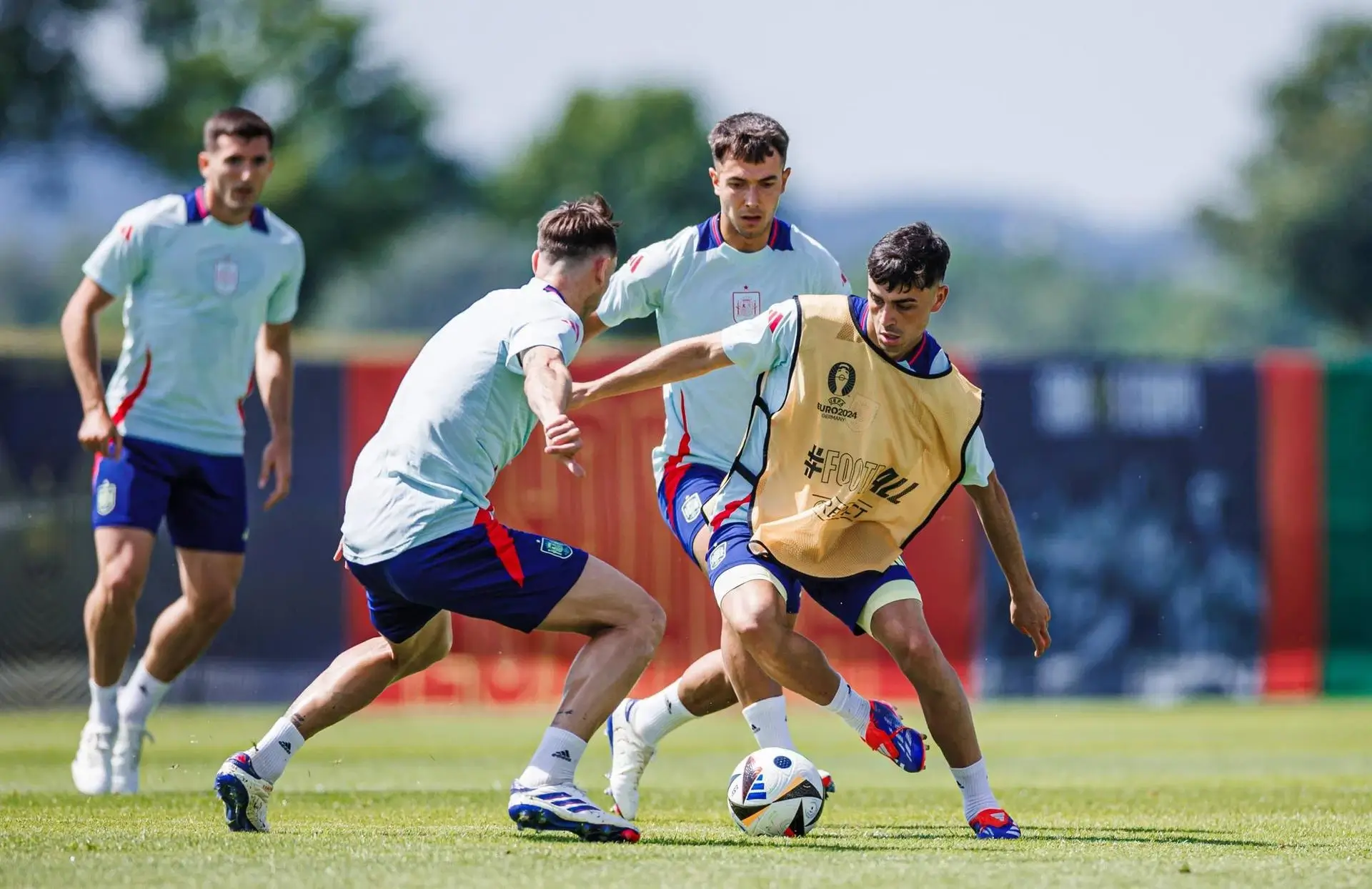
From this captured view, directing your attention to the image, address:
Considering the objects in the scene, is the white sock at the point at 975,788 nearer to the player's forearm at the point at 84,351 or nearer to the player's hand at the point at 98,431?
the player's hand at the point at 98,431

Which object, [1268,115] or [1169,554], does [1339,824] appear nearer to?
[1169,554]

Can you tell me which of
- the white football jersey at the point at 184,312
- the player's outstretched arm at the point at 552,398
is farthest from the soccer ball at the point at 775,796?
the white football jersey at the point at 184,312

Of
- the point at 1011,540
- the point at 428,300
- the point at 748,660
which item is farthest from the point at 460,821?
the point at 428,300

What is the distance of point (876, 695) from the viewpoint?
16812 millimetres

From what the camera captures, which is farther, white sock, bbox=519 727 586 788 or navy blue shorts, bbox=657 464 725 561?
navy blue shorts, bbox=657 464 725 561

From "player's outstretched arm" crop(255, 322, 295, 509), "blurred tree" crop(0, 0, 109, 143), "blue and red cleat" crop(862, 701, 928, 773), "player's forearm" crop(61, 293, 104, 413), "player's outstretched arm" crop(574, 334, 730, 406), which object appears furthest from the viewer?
"blurred tree" crop(0, 0, 109, 143)

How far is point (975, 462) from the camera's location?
22.8 feet

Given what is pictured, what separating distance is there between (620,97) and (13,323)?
113 ft

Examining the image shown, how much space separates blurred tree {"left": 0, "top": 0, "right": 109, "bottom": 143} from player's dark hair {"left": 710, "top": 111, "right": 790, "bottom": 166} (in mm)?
52126

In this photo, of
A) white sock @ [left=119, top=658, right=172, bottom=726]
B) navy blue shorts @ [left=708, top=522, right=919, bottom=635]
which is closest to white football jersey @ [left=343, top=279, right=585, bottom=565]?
navy blue shorts @ [left=708, top=522, right=919, bottom=635]

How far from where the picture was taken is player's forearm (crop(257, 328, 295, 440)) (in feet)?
30.6

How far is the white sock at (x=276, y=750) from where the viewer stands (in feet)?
22.2

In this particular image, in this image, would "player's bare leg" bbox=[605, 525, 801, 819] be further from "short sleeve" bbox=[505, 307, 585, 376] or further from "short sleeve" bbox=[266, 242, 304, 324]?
"short sleeve" bbox=[266, 242, 304, 324]

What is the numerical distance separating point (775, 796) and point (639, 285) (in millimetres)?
2217
